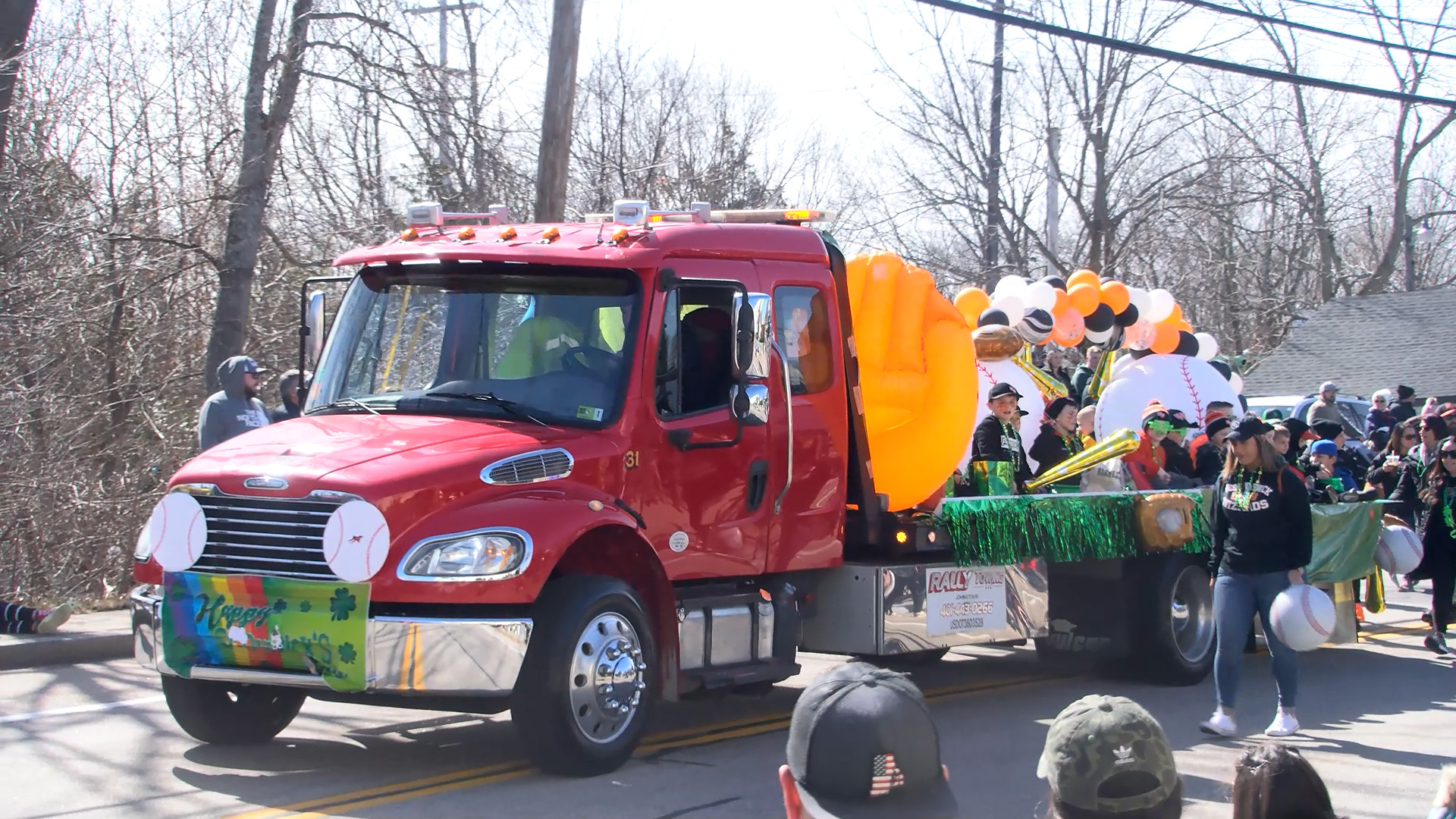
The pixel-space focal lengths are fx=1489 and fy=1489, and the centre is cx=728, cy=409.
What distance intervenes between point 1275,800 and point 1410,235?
4647 centimetres

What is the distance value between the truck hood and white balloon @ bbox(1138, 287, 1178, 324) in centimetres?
1006

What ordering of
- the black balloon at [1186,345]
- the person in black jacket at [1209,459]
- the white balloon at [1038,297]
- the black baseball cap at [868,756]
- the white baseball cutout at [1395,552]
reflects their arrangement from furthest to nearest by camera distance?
the black balloon at [1186,345] < the white balloon at [1038,297] < the person in black jacket at [1209,459] < the white baseball cutout at [1395,552] < the black baseball cap at [868,756]

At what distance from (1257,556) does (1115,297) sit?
6993 mm

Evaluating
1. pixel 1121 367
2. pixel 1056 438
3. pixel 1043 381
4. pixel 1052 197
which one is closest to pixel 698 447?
pixel 1056 438

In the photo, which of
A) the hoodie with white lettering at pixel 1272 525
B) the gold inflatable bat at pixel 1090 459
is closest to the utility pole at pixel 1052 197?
the gold inflatable bat at pixel 1090 459

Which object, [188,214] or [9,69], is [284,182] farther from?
[9,69]

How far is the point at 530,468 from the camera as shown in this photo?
7086 millimetres

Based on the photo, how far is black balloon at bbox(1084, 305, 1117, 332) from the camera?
15562 millimetres

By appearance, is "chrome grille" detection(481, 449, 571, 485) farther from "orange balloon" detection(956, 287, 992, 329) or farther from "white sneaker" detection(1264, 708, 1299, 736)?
"orange balloon" detection(956, 287, 992, 329)

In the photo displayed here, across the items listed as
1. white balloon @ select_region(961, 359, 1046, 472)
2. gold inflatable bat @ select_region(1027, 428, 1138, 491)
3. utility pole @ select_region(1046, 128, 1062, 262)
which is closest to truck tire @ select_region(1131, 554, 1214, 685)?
gold inflatable bat @ select_region(1027, 428, 1138, 491)

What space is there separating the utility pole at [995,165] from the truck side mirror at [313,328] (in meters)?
20.8

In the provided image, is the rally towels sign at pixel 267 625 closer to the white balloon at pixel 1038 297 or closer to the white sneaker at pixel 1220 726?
the white sneaker at pixel 1220 726

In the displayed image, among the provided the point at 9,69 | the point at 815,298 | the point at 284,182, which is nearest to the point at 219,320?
the point at 9,69

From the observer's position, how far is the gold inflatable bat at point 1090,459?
10.8m
